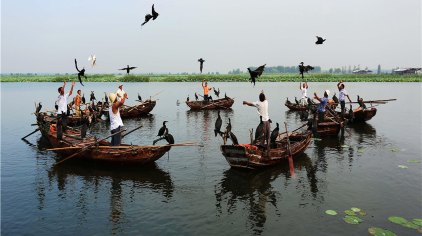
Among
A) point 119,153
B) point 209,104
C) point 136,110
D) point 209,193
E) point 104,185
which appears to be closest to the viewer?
point 209,193

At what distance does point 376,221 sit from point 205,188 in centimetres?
475

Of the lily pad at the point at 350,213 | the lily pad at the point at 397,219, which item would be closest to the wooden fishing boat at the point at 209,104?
the lily pad at the point at 350,213

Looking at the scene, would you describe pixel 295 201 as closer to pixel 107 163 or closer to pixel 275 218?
pixel 275 218

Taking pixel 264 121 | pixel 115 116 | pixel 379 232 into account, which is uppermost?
pixel 115 116

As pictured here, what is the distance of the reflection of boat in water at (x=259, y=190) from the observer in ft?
28.3

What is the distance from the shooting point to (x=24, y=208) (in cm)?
899

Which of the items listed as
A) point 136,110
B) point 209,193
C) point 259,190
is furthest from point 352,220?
point 136,110

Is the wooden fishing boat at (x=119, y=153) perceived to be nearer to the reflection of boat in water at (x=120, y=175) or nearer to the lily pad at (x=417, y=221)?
the reflection of boat in water at (x=120, y=175)

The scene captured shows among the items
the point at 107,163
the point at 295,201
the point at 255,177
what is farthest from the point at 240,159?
the point at 107,163

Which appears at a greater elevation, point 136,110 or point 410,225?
point 136,110

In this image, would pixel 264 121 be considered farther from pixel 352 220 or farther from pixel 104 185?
pixel 104 185

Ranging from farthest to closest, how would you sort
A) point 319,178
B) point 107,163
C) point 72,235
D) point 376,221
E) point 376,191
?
point 107,163 → point 319,178 → point 376,191 → point 376,221 → point 72,235

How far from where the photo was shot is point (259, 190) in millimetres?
10078

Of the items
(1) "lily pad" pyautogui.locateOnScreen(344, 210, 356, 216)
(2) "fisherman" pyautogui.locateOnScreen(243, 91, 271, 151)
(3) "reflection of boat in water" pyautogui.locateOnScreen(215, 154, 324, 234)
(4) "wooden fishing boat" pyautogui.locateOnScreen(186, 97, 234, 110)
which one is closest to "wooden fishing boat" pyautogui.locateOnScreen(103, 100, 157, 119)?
(4) "wooden fishing boat" pyautogui.locateOnScreen(186, 97, 234, 110)
